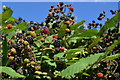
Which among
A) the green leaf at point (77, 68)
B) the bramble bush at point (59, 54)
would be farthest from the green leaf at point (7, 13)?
the green leaf at point (77, 68)

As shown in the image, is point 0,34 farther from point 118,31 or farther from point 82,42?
point 118,31

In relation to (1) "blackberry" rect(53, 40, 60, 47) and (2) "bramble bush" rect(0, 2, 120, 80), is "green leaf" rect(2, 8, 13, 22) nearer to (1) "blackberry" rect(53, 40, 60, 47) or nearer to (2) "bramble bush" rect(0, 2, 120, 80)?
(2) "bramble bush" rect(0, 2, 120, 80)

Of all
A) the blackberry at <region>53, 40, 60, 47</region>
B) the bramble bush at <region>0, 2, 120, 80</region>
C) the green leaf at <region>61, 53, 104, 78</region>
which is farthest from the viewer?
the blackberry at <region>53, 40, 60, 47</region>

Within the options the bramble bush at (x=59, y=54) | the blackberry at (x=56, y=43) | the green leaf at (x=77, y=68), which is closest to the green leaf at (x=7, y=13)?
the bramble bush at (x=59, y=54)

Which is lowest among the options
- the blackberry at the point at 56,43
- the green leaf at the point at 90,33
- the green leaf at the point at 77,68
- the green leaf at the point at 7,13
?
the green leaf at the point at 77,68

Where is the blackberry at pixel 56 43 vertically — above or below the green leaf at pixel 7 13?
below

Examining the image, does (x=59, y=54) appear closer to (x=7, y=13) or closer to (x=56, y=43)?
(x=56, y=43)

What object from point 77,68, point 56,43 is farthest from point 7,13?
point 77,68

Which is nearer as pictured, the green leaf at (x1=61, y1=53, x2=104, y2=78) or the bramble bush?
the green leaf at (x1=61, y1=53, x2=104, y2=78)

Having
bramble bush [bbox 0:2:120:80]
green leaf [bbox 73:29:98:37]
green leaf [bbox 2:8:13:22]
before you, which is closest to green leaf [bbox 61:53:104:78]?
bramble bush [bbox 0:2:120:80]

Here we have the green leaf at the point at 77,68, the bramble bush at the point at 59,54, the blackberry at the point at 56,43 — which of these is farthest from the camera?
the blackberry at the point at 56,43

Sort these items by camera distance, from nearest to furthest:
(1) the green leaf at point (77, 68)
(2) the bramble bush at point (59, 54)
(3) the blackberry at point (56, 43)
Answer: (1) the green leaf at point (77, 68), (2) the bramble bush at point (59, 54), (3) the blackberry at point (56, 43)

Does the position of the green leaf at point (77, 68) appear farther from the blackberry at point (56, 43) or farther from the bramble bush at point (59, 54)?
the blackberry at point (56, 43)

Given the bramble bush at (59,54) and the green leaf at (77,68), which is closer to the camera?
the green leaf at (77,68)
